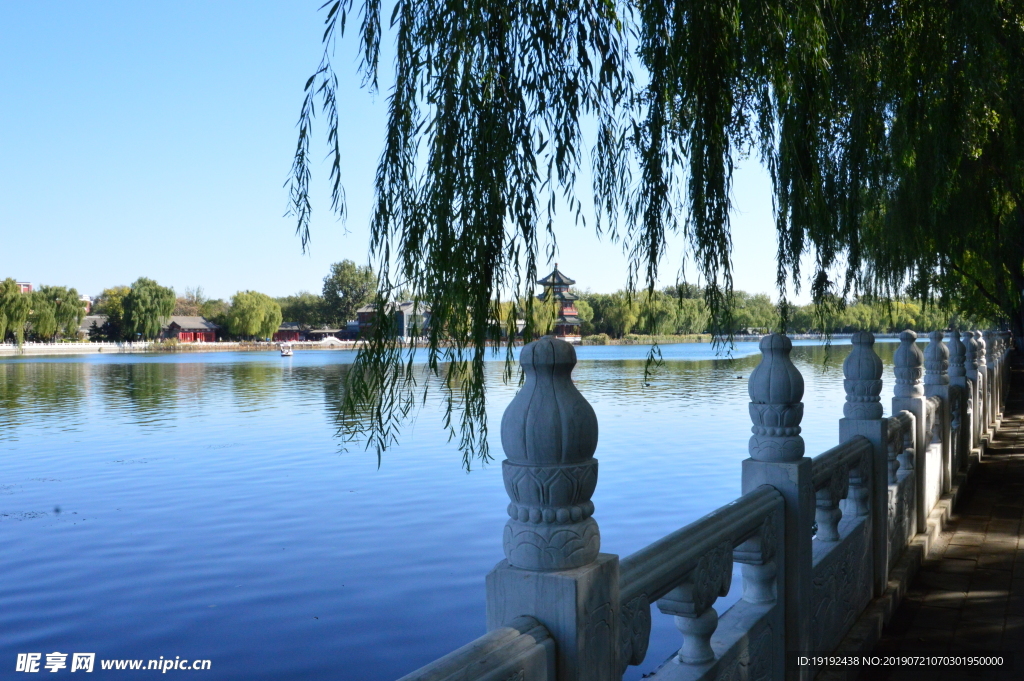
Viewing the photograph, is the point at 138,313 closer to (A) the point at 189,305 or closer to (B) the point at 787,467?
(A) the point at 189,305

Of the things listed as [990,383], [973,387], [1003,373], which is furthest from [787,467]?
[1003,373]

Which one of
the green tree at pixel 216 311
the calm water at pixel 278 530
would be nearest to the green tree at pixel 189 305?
the green tree at pixel 216 311

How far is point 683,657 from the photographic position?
6.70ft

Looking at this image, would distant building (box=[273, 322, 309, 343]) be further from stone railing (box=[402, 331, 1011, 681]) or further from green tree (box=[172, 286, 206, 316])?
stone railing (box=[402, 331, 1011, 681])

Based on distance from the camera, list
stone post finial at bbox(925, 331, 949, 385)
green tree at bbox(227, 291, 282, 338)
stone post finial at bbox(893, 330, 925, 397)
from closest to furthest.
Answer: stone post finial at bbox(893, 330, 925, 397) < stone post finial at bbox(925, 331, 949, 385) < green tree at bbox(227, 291, 282, 338)

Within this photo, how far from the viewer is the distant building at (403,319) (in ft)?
5.91

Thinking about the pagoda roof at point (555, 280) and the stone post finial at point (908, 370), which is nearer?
the pagoda roof at point (555, 280)

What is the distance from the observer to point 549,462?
1376 mm

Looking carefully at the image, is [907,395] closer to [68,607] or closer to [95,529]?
[68,607]

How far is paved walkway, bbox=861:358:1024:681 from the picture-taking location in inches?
129

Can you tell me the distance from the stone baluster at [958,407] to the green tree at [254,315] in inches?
3054

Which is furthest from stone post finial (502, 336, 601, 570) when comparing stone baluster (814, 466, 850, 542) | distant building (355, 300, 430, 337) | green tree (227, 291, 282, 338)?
green tree (227, 291, 282, 338)

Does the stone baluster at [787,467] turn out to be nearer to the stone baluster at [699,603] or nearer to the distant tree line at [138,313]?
the stone baluster at [699,603]

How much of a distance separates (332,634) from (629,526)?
378 centimetres
